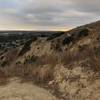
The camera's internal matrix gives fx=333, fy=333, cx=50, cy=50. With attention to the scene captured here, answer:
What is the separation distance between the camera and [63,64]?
28391 mm

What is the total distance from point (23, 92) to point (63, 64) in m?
5.82

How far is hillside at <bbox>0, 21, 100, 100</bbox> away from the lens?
23.2 meters

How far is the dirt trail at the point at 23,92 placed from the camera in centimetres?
2227

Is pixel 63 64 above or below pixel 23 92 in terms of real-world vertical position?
above

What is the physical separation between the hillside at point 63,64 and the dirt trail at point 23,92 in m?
0.81

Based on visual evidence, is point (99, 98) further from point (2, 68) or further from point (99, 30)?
point (2, 68)

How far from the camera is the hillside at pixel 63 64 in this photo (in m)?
23.2

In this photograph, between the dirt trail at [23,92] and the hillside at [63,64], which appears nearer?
the dirt trail at [23,92]

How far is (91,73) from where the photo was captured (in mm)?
24156

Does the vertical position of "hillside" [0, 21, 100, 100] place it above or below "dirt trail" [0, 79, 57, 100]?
above

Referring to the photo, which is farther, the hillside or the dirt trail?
the hillside

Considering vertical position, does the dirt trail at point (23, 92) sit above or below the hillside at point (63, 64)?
below

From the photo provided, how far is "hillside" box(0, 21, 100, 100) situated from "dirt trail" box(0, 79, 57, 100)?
2.64 ft

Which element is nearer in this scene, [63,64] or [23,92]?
[23,92]
